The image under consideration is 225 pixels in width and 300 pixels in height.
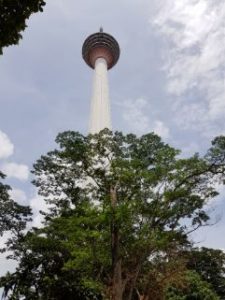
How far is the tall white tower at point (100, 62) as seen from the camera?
5971 centimetres

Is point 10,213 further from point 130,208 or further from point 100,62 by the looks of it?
point 100,62

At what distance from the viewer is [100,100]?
6094 cm

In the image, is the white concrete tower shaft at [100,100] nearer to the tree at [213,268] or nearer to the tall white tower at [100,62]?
the tall white tower at [100,62]

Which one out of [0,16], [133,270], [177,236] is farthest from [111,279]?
[0,16]

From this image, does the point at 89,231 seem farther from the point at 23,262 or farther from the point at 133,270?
the point at 23,262

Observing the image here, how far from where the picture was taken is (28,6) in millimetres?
7312

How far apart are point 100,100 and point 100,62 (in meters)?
8.53

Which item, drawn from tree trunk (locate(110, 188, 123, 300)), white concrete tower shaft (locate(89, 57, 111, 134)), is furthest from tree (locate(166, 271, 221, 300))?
white concrete tower shaft (locate(89, 57, 111, 134))

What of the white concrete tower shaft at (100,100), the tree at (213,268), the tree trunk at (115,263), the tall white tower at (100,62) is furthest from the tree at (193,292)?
the tall white tower at (100,62)

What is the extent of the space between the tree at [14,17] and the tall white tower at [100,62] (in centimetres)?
5112

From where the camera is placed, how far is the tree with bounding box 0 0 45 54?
23.9 ft

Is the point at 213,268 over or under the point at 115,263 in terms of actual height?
over

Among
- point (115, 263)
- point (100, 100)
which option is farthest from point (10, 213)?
point (100, 100)

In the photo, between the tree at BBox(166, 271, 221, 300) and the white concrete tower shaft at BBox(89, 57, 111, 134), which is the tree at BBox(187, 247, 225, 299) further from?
the white concrete tower shaft at BBox(89, 57, 111, 134)
